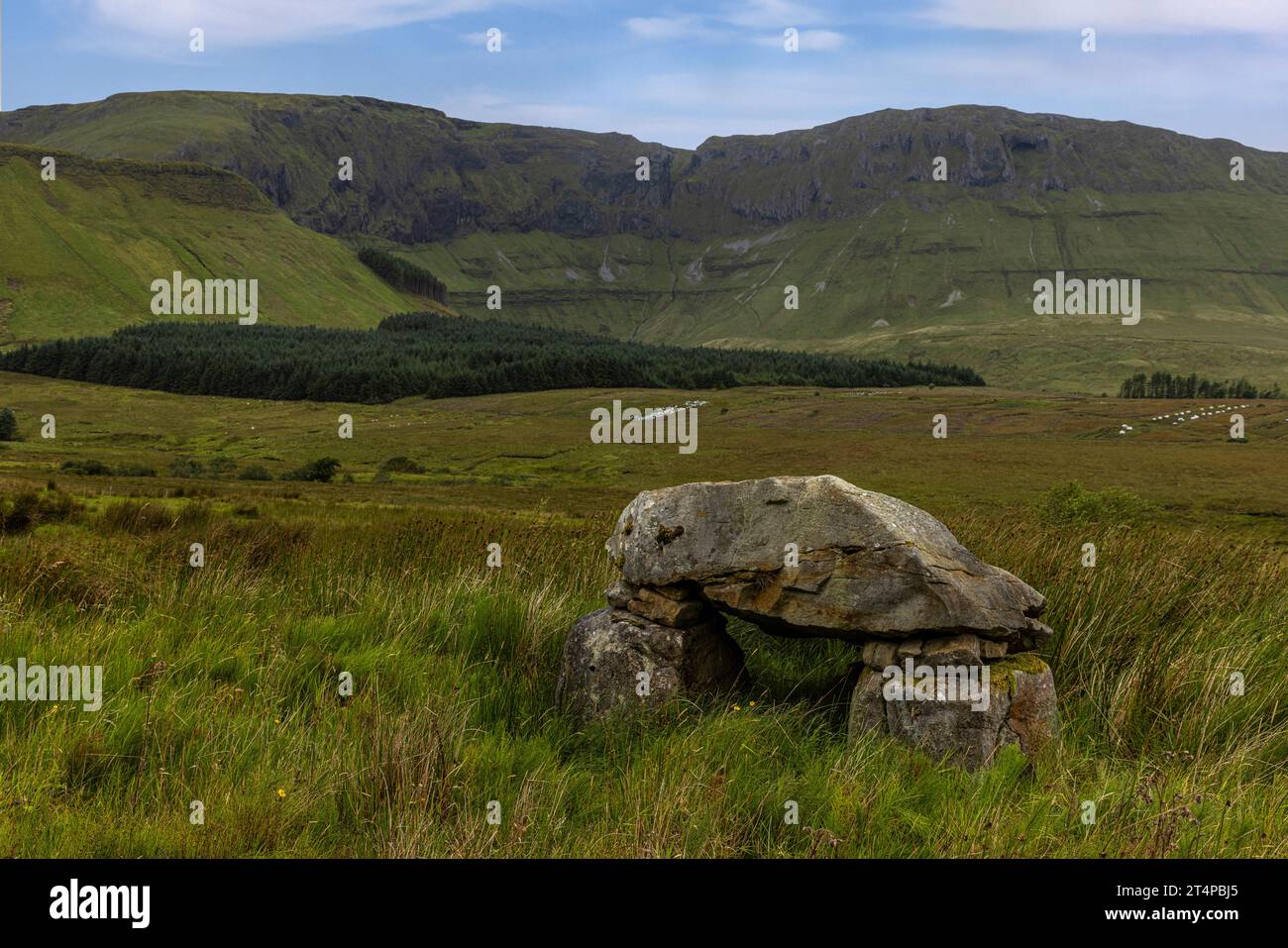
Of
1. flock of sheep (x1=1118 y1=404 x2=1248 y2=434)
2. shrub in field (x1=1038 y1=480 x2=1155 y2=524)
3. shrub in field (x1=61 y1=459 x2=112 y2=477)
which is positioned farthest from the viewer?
flock of sheep (x1=1118 y1=404 x2=1248 y2=434)

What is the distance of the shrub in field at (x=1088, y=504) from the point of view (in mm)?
35469

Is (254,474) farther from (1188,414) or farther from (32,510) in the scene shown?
(1188,414)

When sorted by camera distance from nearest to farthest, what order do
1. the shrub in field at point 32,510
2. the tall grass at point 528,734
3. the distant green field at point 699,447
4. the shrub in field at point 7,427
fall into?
the tall grass at point 528,734 < the shrub in field at point 32,510 < the distant green field at point 699,447 < the shrub in field at point 7,427

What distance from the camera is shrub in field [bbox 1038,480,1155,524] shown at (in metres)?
35.5

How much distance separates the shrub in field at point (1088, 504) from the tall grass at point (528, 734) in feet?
87.6

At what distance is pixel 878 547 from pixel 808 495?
76cm

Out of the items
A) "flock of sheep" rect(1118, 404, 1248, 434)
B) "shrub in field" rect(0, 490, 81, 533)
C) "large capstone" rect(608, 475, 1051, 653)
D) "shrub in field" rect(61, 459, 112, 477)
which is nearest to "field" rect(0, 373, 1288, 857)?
"large capstone" rect(608, 475, 1051, 653)

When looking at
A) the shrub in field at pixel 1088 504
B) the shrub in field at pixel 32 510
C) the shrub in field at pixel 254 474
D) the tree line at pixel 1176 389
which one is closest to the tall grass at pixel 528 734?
the shrub in field at pixel 32 510

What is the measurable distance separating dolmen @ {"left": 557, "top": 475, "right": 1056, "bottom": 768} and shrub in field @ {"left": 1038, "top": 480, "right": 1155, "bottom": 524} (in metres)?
29.0

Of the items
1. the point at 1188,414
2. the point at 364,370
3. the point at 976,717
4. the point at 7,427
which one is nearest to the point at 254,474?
the point at 7,427

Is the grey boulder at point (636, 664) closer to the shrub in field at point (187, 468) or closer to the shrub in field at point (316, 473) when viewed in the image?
the shrub in field at point (316, 473)

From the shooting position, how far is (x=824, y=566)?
24.8ft

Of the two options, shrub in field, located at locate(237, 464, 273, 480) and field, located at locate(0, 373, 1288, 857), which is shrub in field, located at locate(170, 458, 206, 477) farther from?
field, located at locate(0, 373, 1288, 857)
